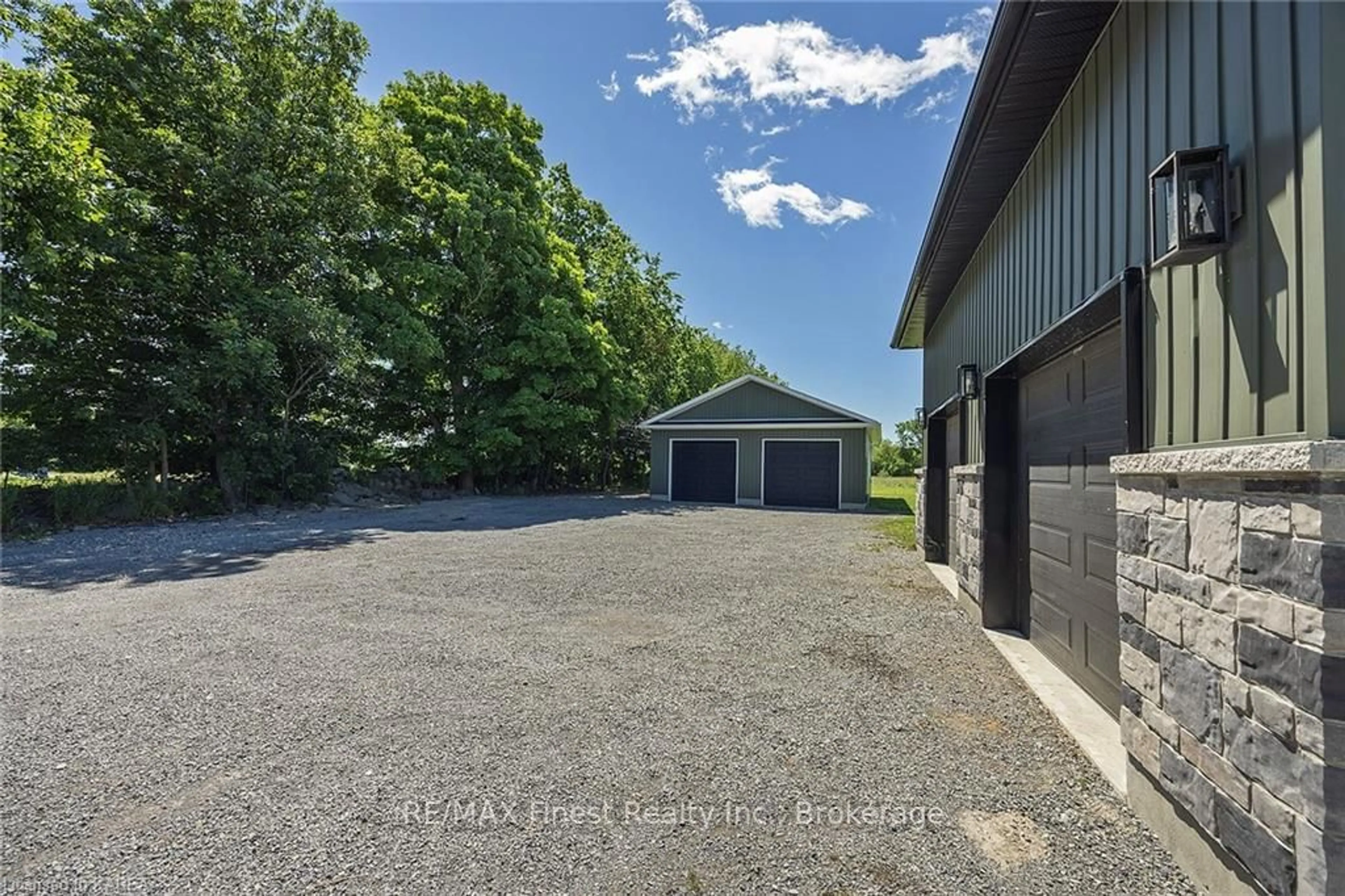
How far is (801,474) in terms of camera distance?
1616cm

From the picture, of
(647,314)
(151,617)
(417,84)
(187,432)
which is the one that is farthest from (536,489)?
(151,617)

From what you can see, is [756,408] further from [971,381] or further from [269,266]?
[269,266]

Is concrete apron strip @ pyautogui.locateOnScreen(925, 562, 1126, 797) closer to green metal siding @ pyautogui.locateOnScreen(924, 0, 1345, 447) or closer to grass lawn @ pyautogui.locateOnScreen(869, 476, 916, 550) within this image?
green metal siding @ pyautogui.locateOnScreen(924, 0, 1345, 447)

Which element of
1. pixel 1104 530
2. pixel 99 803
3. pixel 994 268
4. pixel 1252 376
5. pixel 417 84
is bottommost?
pixel 99 803

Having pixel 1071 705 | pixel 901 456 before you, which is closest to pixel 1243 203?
pixel 1071 705

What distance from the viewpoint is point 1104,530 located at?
3082mm

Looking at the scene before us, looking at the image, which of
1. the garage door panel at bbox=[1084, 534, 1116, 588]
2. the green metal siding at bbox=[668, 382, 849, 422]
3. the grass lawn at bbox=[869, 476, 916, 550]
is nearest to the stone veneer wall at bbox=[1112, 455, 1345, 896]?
the garage door panel at bbox=[1084, 534, 1116, 588]

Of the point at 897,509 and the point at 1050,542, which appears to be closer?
the point at 1050,542

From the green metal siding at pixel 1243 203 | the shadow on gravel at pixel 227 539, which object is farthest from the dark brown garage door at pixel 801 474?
the green metal siding at pixel 1243 203

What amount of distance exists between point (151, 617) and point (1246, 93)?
704 cm

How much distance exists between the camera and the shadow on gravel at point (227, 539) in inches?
251

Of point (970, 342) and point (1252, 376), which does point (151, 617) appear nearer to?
point (1252, 376)

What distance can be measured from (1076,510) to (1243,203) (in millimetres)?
2124

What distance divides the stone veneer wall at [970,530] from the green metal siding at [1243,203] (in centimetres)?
219
